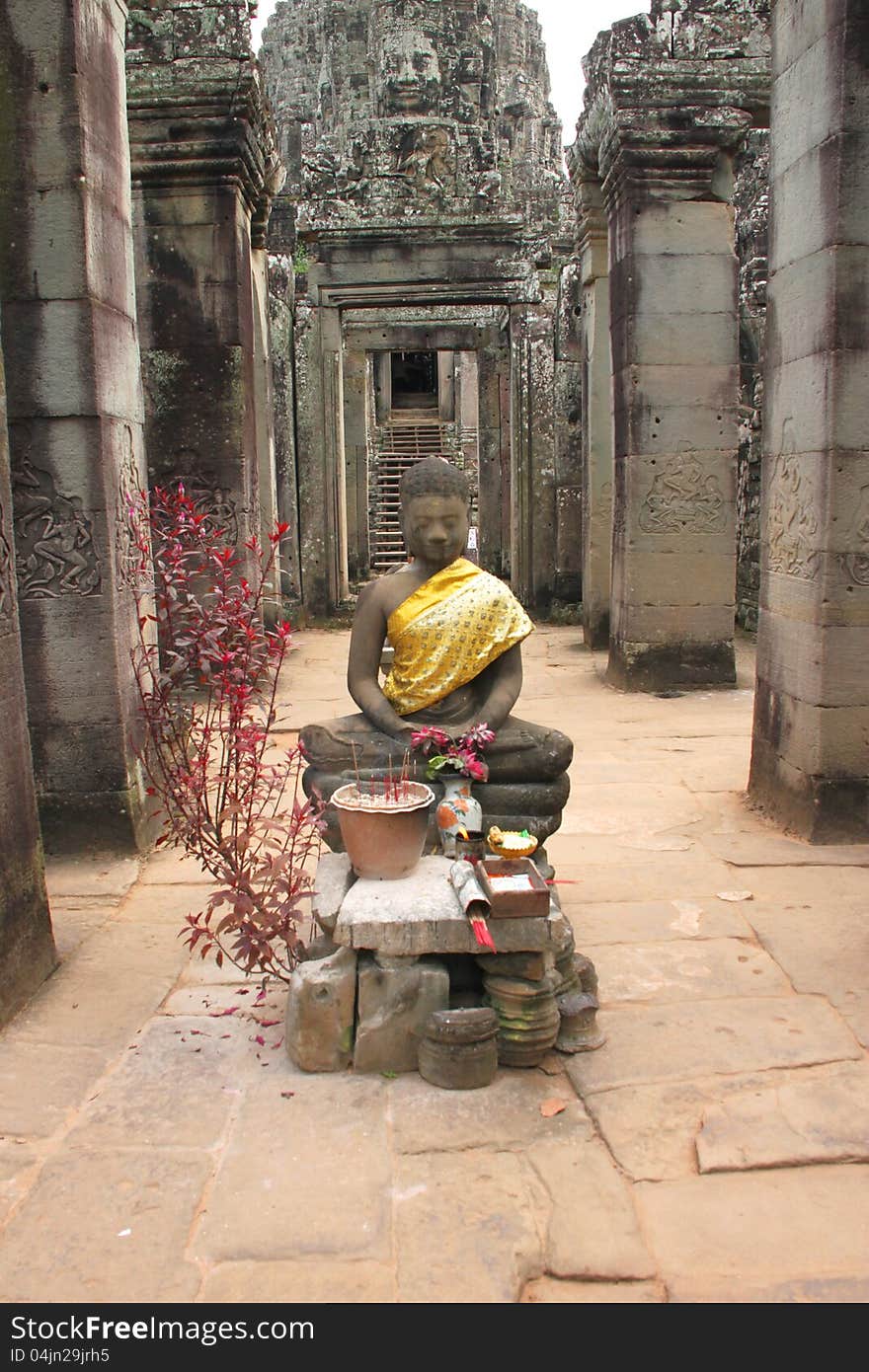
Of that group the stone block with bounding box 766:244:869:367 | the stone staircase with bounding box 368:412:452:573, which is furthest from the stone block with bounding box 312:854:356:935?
the stone staircase with bounding box 368:412:452:573

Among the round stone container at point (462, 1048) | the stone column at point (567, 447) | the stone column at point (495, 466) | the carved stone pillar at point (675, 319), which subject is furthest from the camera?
the stone column at point (495, 466)

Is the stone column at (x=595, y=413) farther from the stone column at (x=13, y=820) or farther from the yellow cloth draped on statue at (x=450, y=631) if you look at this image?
the stone column at (x=13, y=820)

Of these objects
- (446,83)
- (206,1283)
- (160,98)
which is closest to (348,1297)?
(206,1283)

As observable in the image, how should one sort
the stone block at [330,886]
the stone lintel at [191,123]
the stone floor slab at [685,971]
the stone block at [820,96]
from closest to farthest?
the stone block at [330,886]
the stone floor slab at [685,971]
the stone block at [820,96]
the stone lintel at [191,123]

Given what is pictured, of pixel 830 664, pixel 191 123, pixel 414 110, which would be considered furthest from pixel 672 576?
pixel 414 110

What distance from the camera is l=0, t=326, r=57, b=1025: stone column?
3.60m

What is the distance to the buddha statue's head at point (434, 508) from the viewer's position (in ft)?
14.1

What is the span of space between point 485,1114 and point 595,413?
9196 mm

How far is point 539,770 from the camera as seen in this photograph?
432 cm

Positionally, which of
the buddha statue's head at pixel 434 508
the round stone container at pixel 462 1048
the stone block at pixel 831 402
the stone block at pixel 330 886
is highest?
the stone block at pixel 831 402

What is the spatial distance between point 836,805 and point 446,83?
21.5 meters

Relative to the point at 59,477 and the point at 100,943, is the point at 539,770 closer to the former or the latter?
the point at 100,943

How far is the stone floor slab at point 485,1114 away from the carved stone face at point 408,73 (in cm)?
2184

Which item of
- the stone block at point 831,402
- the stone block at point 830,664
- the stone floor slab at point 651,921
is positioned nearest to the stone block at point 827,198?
the stone block at point 831,402
